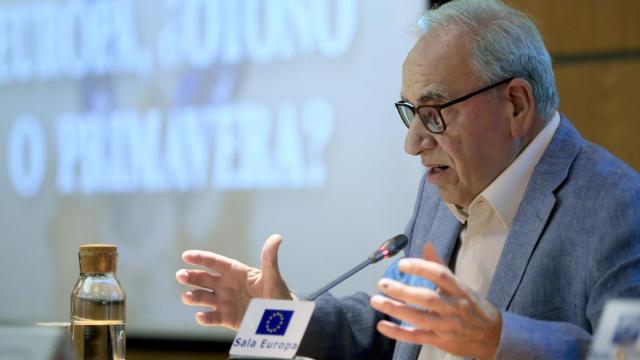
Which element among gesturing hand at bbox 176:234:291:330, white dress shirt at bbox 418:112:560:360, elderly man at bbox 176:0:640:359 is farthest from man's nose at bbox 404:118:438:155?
gesturing hand at bbox 176:234:291:330

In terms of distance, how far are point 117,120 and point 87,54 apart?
32 centimetres

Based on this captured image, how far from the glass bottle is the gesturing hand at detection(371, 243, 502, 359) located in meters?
0.63

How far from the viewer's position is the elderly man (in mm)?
1949

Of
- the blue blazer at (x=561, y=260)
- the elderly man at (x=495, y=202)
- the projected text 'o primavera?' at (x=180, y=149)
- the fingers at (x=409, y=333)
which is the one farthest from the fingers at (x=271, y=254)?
the projected text 'o primavera?' at (x=180, y=149)

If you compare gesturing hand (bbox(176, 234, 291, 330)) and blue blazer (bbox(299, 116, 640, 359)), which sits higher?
blue blazer (bbox(299, 116, 640, 359))

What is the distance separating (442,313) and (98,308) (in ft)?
2.53

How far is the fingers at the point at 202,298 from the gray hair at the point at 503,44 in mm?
749

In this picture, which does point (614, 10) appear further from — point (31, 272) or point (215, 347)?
point (31, 272)

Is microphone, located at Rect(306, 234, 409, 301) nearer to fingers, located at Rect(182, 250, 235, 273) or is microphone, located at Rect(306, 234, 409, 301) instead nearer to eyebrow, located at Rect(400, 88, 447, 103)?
fingers, located at Rect(182, 250, 235, 273)

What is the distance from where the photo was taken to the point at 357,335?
233 cm

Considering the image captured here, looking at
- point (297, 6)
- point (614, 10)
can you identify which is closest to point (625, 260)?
point (614, 10)

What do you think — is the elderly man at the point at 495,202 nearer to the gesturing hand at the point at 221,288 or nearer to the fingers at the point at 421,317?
the gesturing hand at the point at 221,288

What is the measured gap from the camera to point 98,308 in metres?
2.00

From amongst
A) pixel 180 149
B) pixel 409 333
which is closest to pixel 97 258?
pixel 409 333
